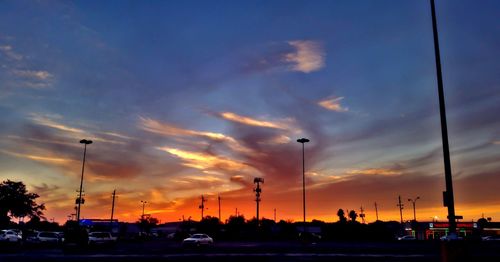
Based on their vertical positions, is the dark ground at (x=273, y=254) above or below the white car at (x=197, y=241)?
below

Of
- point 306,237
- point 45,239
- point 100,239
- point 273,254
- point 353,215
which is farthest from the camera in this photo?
point 353,215

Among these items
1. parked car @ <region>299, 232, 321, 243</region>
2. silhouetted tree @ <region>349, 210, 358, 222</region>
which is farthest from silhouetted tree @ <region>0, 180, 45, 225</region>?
silhouetted tree @ <region>349, 210, 358, 222</region>

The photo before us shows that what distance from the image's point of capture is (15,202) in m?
89.8

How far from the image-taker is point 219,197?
171875mm

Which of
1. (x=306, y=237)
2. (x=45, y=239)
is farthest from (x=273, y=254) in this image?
(x=45, y=239)

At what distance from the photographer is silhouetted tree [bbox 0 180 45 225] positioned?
294 feet

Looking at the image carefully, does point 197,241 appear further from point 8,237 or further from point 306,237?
point 306,237

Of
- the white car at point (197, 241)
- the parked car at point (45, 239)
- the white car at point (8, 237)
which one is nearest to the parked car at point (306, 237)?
the white car at point (197, 241)

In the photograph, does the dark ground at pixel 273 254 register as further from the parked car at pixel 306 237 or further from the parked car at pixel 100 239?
the parked car at pixel 306 237

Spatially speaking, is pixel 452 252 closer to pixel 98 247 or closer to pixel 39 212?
pixel 98 247

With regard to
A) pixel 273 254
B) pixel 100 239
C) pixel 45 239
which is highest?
pixel 100 239

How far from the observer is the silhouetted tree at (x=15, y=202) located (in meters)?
89.5

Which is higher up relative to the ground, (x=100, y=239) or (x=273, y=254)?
(x=100, y=239)

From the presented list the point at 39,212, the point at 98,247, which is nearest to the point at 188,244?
the point at 98,247
